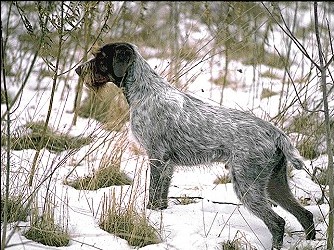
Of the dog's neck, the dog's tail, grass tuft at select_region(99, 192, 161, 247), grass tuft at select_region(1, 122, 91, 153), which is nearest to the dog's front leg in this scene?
grass tuft at select_region(99, 192, 161, 247)

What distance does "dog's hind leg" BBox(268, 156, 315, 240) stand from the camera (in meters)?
4.66

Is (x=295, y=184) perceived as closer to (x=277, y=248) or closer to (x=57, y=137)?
(x=277, y=248)

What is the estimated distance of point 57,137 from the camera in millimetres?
6281

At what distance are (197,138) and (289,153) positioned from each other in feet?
2.42

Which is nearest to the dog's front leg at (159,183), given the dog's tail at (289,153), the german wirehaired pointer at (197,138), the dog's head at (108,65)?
the german wirehaired pointer at (197,138)

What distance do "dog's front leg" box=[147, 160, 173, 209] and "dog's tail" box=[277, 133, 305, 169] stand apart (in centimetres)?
91

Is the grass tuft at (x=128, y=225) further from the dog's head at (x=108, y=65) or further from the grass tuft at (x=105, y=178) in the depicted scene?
the dog's head at (x=108, y=65)

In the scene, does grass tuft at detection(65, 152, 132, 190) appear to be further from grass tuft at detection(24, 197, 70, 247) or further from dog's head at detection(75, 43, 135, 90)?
grass tuft at detection(24, 197, 70, 247)

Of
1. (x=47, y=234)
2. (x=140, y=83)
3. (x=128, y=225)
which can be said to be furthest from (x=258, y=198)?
(x=47, y=234)

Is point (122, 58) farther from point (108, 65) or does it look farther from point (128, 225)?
point (128, 225)

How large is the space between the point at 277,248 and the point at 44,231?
1692 mm

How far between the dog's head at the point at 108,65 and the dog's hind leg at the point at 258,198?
1267 millimetres

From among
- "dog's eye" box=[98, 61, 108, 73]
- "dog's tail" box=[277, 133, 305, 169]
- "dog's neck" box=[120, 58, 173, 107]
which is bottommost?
"dog's tail" box=[277, 133, 305, 169]

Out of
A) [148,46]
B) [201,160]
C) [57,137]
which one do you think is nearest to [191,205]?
[201,160]
